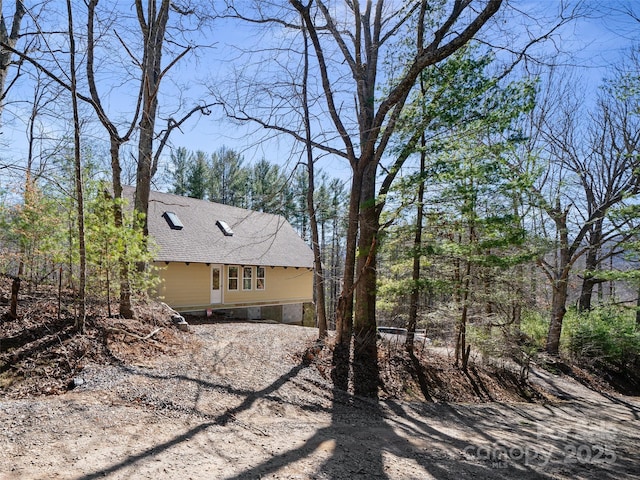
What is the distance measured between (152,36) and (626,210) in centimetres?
1297

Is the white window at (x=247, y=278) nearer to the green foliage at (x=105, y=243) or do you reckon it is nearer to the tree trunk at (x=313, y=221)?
the tree trunk at (x=313, y=221)

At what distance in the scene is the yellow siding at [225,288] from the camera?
13.8 meters

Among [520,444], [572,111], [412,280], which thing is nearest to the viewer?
[520,444]

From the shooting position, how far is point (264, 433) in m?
3.95

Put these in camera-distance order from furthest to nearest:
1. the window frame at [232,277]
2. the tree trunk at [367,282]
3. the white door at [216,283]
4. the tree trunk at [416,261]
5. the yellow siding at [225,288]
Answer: the window frame at [232,277]
the white door at [216,283]
the yellow siding at [225,288]
the tree trunk at [367,282]
the tree trunk at [416,261]

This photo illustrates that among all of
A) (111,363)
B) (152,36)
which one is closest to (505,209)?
(111,363)

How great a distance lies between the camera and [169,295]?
13.7 meters

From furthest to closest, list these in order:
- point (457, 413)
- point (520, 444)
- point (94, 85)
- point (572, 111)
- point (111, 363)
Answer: point (572, 111) → point (94, 85) → point (457, 413) → point (111, 363) → point (520, 444)

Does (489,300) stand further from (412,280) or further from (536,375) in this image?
(536,375)

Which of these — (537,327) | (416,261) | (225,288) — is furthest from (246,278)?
(537,327)

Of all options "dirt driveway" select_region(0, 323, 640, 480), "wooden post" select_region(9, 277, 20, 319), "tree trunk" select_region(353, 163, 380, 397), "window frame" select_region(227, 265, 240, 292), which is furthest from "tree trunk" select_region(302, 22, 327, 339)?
"window frame" select_region(227, 265, 240, 292)

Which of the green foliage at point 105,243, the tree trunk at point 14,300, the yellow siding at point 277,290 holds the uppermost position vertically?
the green foliage at point 105,243

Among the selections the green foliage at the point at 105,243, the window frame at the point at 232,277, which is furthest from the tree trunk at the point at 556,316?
the green foliage at the point at 105,243

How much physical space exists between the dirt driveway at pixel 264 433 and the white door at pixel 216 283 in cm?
873
